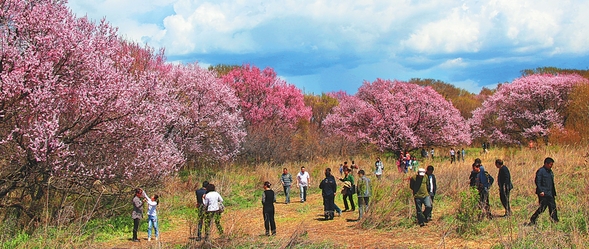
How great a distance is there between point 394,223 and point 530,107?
30.1 m

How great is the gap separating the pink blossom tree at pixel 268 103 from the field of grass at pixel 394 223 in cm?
1194

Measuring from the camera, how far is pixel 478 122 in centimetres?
4341

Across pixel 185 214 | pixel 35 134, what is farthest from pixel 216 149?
pixel 35 134

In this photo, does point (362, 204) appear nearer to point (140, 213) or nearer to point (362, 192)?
point (362, 192)

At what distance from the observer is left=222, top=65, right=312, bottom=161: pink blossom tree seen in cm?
3384

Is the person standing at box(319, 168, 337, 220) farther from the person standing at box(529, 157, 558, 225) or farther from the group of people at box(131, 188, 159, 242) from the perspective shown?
the person standing at box(529, 157, 558, 225)

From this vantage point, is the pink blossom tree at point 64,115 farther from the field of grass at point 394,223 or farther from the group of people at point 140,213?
the field of grass at point 394,223

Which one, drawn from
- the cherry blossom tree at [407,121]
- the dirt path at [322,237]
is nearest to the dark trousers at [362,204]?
the dirt path at [322,237]

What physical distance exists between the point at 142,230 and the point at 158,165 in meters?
2.13

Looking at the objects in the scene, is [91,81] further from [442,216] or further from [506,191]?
[506,191]

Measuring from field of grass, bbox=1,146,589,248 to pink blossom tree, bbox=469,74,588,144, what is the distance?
582 inches

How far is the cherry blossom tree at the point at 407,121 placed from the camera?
33.8 m

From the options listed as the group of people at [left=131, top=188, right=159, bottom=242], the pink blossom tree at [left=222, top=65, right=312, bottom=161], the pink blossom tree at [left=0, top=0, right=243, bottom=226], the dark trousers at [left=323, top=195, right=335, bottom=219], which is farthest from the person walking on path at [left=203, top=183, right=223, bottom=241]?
the pink blossom tree at [left=222, top=65, right=312, bottom=161]

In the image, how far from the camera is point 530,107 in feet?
125
